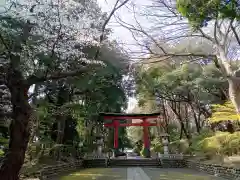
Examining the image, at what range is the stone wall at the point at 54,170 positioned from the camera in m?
8.36

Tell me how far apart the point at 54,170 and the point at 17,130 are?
5.59 m

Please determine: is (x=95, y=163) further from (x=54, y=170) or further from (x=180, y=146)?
(x=54, y=170)

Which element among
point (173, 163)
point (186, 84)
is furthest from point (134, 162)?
point (186, 84)

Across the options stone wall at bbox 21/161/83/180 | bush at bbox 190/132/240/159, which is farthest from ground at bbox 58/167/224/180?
bush at bbox 190/132/240/159

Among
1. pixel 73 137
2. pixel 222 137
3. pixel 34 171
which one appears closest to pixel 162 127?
pixel 73 137

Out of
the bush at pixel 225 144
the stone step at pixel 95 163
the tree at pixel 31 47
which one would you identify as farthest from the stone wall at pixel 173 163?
the tree at pixel 31 47

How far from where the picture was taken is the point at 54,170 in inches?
410

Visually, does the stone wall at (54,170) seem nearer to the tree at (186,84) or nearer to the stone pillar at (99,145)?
the stone pillar at (99,145)

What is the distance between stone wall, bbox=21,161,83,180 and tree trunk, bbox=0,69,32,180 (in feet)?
8.01

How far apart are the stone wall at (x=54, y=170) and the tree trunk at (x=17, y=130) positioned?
244 cm

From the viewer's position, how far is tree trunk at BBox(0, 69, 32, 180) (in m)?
5.28

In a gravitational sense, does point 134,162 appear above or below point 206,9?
below

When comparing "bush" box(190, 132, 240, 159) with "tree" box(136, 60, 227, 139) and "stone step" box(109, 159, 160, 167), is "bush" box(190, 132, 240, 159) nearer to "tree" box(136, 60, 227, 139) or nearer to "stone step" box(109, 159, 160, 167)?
"tree" box(136, 60, 227, 139)

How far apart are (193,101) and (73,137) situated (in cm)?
862
